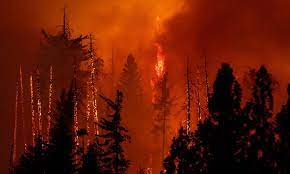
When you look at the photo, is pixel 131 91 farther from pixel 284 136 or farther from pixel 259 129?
pixel 284 136

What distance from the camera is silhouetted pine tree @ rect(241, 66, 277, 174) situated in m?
31.3

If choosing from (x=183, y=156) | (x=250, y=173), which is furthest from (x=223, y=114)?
(x=183, y=156)

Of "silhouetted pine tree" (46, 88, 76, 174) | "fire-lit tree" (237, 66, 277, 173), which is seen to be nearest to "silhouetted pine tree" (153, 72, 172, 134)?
"silhouetted pine tree" (46, 88, 76, 174)

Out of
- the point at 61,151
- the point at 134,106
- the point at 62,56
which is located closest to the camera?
the point at 61,151

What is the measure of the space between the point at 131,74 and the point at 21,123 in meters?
30.4

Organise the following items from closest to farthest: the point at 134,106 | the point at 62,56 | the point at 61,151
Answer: the point at 61,151 → the point at 62,56 → the point at 134,106

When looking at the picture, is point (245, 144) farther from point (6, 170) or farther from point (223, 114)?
point (6, 170)

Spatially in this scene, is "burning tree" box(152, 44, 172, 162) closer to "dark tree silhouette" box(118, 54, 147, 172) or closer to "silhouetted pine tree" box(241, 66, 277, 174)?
"dark tree silhouette" box(118, 54, 147, 172)

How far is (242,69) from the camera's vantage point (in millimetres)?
110188

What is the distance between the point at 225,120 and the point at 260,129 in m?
2.14

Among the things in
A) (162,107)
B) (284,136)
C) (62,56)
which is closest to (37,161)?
(284,136)

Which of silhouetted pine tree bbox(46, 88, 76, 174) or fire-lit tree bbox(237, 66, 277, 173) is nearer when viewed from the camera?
fire-lit tree bbox(237, 66, 277, 173)

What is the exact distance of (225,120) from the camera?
31.9 meters

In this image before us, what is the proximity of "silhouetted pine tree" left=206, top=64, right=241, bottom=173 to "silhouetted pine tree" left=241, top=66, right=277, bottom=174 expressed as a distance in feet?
2.16
